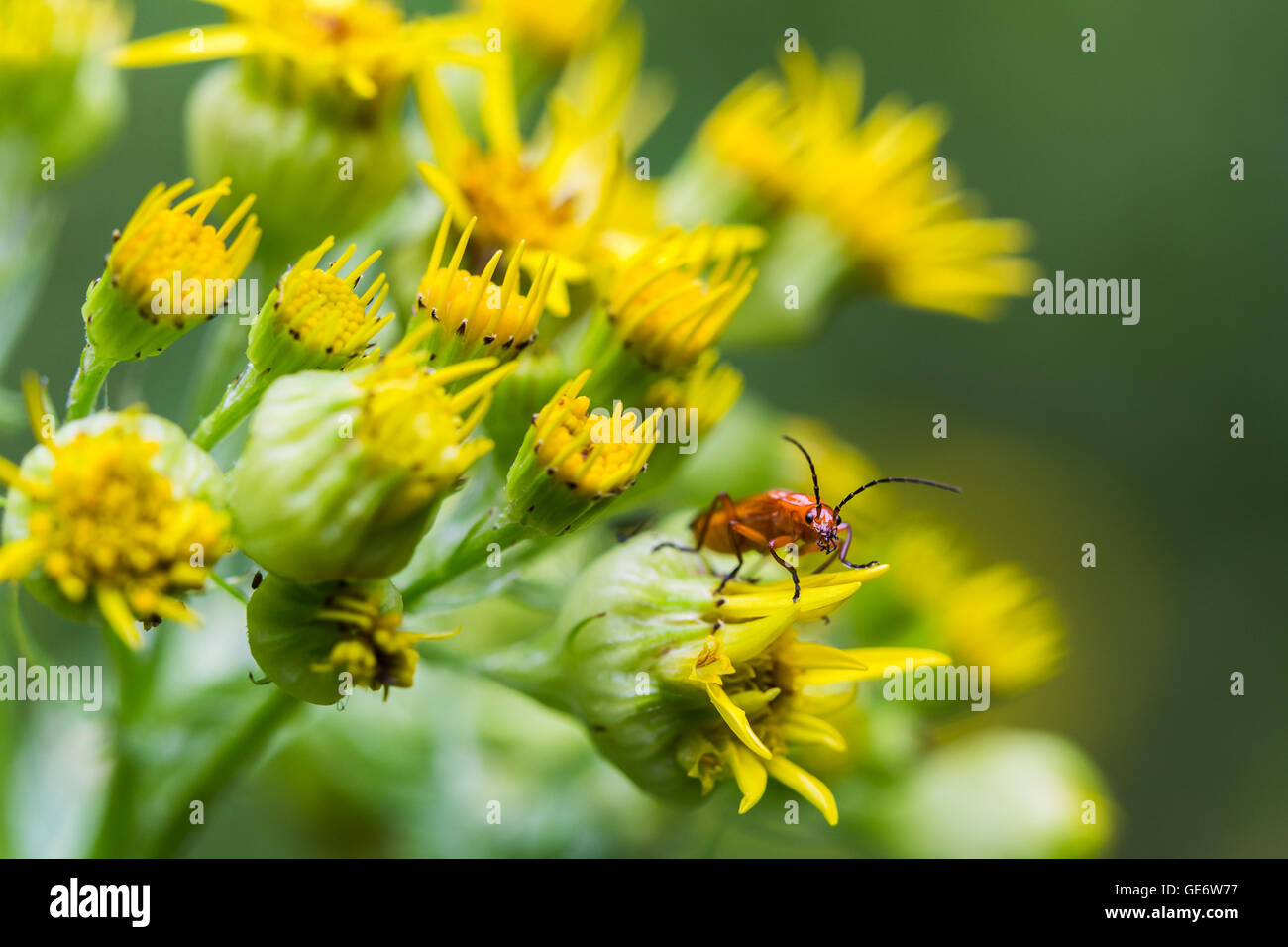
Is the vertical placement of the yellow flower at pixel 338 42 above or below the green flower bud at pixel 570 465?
above

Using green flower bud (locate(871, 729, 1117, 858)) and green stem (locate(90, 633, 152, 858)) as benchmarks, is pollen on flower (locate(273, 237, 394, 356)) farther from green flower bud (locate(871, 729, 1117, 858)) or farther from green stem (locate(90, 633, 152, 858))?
green flower bud (locate(871, 729, 1117, 858))

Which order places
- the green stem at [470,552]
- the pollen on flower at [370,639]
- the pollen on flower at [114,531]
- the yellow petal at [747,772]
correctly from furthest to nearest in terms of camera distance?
the green stem at [470,552]
the yellow petal at [747,772]
the pollen on flower at [370,639]
the pollen on flower at [114,531]

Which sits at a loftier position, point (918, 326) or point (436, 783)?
point (918, 326)

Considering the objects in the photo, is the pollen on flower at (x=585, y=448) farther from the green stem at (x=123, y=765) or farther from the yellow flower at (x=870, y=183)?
the yellow flower at (x=870, y=183)

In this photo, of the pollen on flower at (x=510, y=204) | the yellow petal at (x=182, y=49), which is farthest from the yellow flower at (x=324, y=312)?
the yellow petal at (x=182, y=49)
